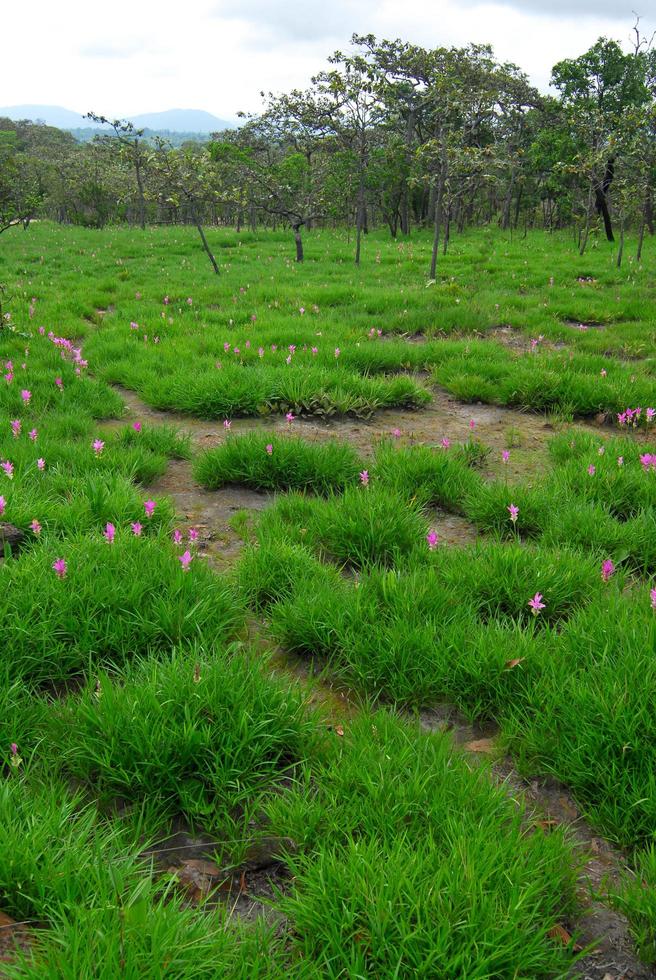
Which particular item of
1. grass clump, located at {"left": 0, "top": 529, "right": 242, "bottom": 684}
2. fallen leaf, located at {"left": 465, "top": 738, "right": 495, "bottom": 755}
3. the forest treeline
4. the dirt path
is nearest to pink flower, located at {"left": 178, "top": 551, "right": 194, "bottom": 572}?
grass clump, located at {"left": 0, "top": 529, "right": 242, "bottom": 684}

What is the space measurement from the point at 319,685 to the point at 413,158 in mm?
18573

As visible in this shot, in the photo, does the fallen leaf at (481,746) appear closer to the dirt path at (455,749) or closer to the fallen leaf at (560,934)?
the dirt path at (455,749)

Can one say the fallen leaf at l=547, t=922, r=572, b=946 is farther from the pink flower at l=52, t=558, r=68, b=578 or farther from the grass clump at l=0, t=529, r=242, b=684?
the pink flower at l=52, t=558, r=68, b=578

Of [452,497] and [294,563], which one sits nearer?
[294,563]

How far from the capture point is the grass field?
1745mm

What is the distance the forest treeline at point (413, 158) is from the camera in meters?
17.7

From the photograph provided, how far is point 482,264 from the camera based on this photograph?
58.9 feet

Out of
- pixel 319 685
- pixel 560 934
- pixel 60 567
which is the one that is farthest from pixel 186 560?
pixel 560 934

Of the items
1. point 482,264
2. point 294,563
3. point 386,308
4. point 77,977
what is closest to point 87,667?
point 294,563

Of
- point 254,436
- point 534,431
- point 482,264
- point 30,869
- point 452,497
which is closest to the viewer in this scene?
point 30,869

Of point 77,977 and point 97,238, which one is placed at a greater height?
point 97,238

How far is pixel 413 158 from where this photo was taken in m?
17.8

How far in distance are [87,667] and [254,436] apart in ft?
9.20

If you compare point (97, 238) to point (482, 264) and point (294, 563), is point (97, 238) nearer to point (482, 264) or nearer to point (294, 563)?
point (482, 264)
